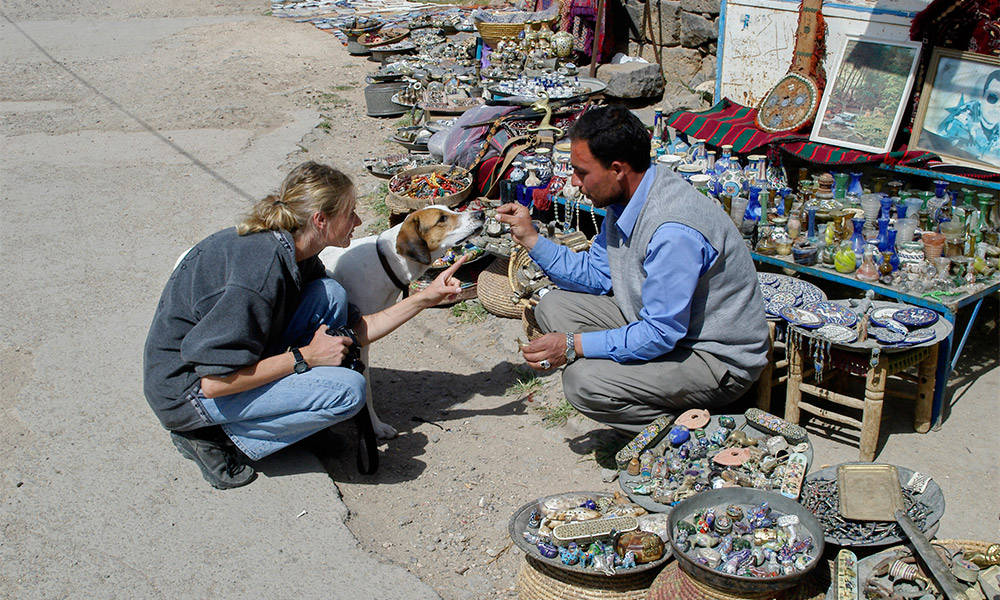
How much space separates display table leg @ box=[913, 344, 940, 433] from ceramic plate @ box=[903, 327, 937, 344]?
11cm

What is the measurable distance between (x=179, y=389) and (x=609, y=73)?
719cm

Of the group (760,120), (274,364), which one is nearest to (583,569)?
(274,364)

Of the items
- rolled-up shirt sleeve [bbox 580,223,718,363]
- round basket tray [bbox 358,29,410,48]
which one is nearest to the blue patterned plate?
rolled-up shirt sleeve [bbox 580,223,718,363]

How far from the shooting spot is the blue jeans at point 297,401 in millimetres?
3492

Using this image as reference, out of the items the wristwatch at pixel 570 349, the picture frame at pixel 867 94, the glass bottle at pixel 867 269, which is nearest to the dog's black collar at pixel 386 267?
the wristwatch at pixel 570 349

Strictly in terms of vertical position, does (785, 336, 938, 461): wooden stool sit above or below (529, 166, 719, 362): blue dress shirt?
below

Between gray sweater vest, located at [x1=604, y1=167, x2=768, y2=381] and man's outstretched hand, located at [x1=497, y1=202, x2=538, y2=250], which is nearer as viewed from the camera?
gray sweater vest, located at [x1=604, y1=167, x2=768, y2=381]

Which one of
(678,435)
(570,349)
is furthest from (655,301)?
(678,435)

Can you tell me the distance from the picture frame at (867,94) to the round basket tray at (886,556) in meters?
3.84

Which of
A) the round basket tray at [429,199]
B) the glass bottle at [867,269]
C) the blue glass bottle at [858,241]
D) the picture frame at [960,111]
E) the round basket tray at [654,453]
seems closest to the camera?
the round basket tray at [654,453]

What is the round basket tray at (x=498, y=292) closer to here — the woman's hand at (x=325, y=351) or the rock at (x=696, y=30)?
the woman's hand at (x=325, y=351)

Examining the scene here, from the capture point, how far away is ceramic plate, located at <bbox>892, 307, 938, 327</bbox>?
3648 millimetres

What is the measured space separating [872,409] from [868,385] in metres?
0.11

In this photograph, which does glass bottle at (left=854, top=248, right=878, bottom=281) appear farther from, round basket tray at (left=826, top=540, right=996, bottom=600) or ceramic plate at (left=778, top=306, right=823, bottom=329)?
round basket tray at (left=826, top=540, right=996, bottom=600)
